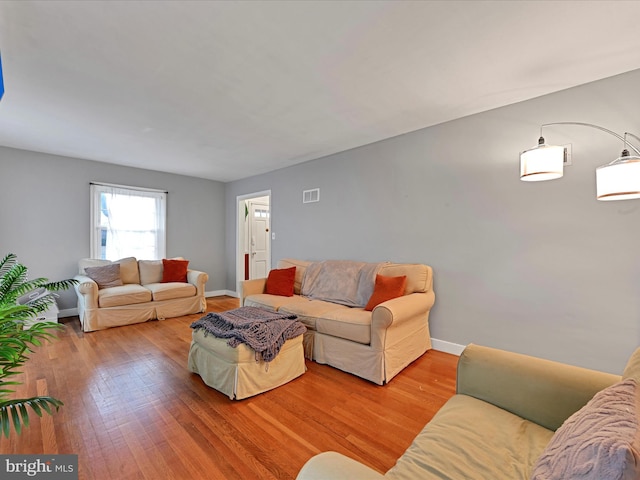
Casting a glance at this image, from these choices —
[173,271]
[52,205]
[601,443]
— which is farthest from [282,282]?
[52,205]

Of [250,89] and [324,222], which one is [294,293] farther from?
[250,89]

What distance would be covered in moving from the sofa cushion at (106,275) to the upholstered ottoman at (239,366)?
8.24ft

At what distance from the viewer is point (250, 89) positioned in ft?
7.92

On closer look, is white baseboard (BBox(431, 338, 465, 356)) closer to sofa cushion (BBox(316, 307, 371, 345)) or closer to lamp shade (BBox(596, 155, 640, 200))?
sofa cushion (BBox(316, 307, 371, 345))

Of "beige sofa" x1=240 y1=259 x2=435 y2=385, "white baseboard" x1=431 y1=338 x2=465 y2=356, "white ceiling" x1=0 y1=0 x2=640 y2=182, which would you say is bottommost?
"white baseboard" x1=431 y1=338 x2=465 y2=356

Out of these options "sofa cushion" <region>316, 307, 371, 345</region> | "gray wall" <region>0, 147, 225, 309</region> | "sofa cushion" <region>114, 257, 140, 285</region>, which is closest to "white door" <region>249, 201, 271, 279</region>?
"gray wall" <region>0, 147, 225, 309</region>

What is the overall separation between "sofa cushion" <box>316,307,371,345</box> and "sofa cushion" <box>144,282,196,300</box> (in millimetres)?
2691

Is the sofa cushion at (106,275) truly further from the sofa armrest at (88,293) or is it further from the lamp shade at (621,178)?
the lamp shade at (621,178)

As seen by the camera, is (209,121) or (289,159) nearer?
(209,121)

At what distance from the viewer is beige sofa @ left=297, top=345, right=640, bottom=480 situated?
66 centimetres

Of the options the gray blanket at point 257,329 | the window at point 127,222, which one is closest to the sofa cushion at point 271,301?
the gray blanket at point 257,329

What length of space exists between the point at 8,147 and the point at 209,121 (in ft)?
10.7

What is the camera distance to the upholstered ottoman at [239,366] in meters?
2.15

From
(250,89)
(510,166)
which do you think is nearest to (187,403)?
(250,89)
